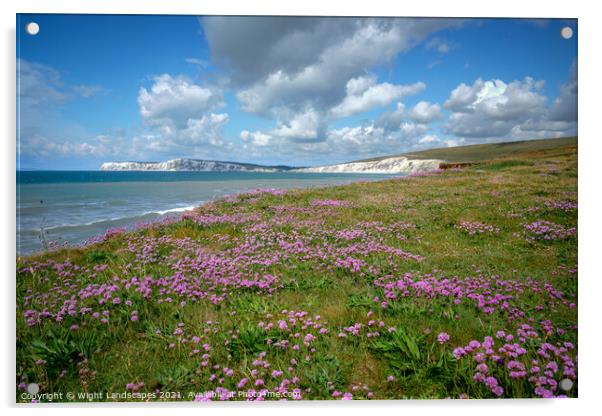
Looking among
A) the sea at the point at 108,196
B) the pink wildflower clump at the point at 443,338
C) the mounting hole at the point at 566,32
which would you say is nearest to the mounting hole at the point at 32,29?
the sea at the point at 108,196

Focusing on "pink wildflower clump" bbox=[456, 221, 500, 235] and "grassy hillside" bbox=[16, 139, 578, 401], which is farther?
"pink wildflower clump" bbox=[456, 221, 500, 235]

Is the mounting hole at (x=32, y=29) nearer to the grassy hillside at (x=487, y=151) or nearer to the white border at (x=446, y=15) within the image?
the white border at (x=446, y=15)

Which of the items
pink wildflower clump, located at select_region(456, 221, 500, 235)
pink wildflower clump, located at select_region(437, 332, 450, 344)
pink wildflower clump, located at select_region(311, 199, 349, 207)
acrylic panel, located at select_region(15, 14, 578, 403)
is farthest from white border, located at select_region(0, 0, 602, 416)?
pink wildflower clump, located at select_region(311, 199, 349, 207)

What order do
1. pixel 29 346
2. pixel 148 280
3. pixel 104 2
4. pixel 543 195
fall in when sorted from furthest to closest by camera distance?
pixel 543 195, pixel 104 2, pixel 148 280, pixel 29 346

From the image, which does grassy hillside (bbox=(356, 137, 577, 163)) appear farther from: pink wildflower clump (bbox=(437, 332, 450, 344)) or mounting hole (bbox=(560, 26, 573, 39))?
pink wildflower clump (bbox=(437, 332, 450, 344))

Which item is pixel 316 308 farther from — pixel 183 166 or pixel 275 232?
pixel 183 166

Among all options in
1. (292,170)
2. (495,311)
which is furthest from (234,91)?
(495,311)

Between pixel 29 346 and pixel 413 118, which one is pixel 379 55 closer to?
pixel 413 118
